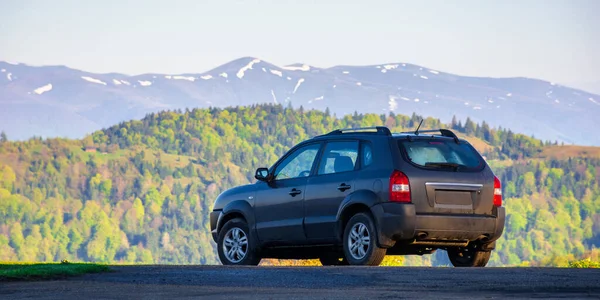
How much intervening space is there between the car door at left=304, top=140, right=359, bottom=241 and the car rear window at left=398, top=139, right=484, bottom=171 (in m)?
0.75

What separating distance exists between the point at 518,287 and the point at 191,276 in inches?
144

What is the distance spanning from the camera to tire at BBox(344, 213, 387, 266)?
1433 cm

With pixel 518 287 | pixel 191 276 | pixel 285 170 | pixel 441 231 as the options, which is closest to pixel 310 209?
pixel 285 170

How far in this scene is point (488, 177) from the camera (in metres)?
14.7

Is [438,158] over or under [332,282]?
over

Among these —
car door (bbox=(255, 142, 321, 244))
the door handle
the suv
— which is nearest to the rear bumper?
the suv

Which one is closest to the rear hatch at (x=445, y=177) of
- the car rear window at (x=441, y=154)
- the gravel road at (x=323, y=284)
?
the car rear window at (x=441, y=154)

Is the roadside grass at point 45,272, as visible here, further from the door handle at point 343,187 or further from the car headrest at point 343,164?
the car headrest at point 343,164

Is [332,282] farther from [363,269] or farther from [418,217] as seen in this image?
[418,217]

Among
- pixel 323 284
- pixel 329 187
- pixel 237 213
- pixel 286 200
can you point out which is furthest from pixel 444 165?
pixel 323 284

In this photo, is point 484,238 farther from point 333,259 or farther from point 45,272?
point 45,272

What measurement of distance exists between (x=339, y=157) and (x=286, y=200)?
1.06 metres

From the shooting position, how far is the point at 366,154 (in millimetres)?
14680

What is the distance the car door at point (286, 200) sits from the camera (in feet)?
50.8
